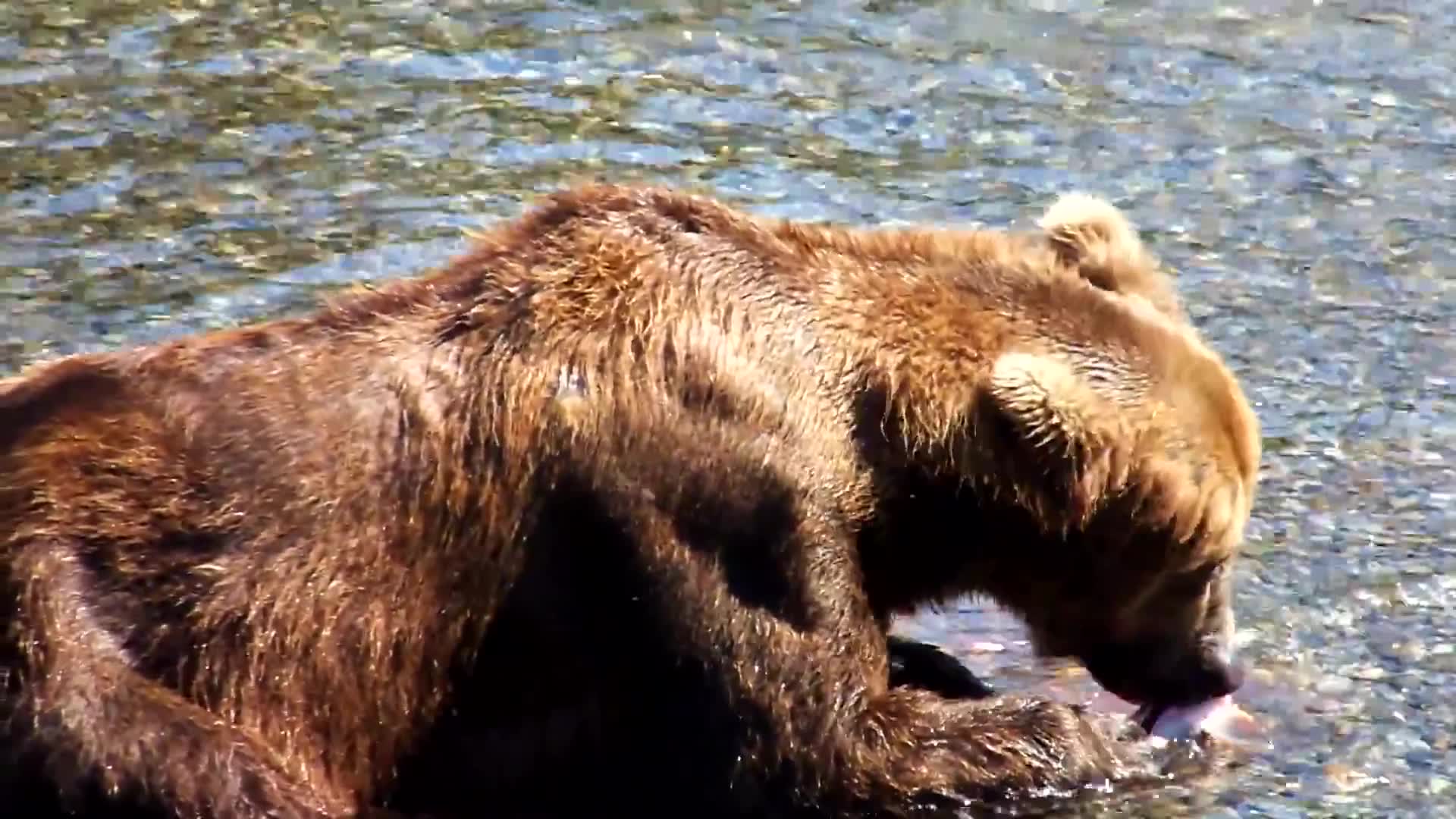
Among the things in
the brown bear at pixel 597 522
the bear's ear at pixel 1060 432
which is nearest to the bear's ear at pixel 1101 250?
the brown bear at pixel 597 522

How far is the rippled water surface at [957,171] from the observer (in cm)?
578

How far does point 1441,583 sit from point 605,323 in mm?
2237

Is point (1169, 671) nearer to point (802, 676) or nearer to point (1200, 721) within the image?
point (1200, 721)

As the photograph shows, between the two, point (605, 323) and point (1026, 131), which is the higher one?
point (605, 323)

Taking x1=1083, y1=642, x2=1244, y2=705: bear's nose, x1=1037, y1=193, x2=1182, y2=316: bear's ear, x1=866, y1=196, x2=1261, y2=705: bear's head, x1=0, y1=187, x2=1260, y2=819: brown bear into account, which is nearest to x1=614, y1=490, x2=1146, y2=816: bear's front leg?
x1=0, y1=187, x2=1260, y2=819: brown bear

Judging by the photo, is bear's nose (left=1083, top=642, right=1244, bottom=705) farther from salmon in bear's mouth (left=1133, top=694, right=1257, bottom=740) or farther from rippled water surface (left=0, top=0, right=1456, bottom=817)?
rippled water surface (left=0, top=0, right=1456, bottom=817)

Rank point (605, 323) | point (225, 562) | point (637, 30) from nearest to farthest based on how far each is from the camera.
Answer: point (225, 562) < point (605, 323) < point (637, 30)

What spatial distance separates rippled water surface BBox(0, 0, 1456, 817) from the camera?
5.78 metres

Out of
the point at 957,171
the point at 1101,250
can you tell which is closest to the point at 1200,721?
the point at 1101,250

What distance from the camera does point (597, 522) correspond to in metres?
4.77

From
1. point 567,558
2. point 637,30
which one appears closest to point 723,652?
point 567,558

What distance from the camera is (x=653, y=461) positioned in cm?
477

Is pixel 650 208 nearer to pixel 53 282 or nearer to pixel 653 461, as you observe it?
pixel 653 461

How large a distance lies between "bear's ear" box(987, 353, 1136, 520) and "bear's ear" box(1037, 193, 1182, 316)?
380 millimetres
